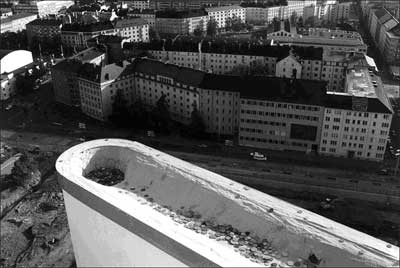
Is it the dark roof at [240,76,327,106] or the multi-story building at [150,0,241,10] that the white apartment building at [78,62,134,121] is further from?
the multi-story building at [150,0,241,10]

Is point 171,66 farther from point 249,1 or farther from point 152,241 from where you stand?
point 249,1

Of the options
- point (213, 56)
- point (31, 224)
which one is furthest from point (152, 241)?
point (213, 56)

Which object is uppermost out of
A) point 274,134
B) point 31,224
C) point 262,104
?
point 262,104

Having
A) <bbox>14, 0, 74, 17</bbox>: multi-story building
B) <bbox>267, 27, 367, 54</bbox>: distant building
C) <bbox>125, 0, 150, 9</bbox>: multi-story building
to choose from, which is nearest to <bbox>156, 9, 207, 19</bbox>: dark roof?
<bbox>125, 0, 150, 9</bbox>: multi-story building

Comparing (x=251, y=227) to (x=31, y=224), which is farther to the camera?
(x=31, y=224)

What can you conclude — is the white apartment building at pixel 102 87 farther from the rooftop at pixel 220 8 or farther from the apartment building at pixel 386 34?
the rooftop at pixel 220 8

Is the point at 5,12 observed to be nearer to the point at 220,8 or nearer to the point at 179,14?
the point at 179,14
